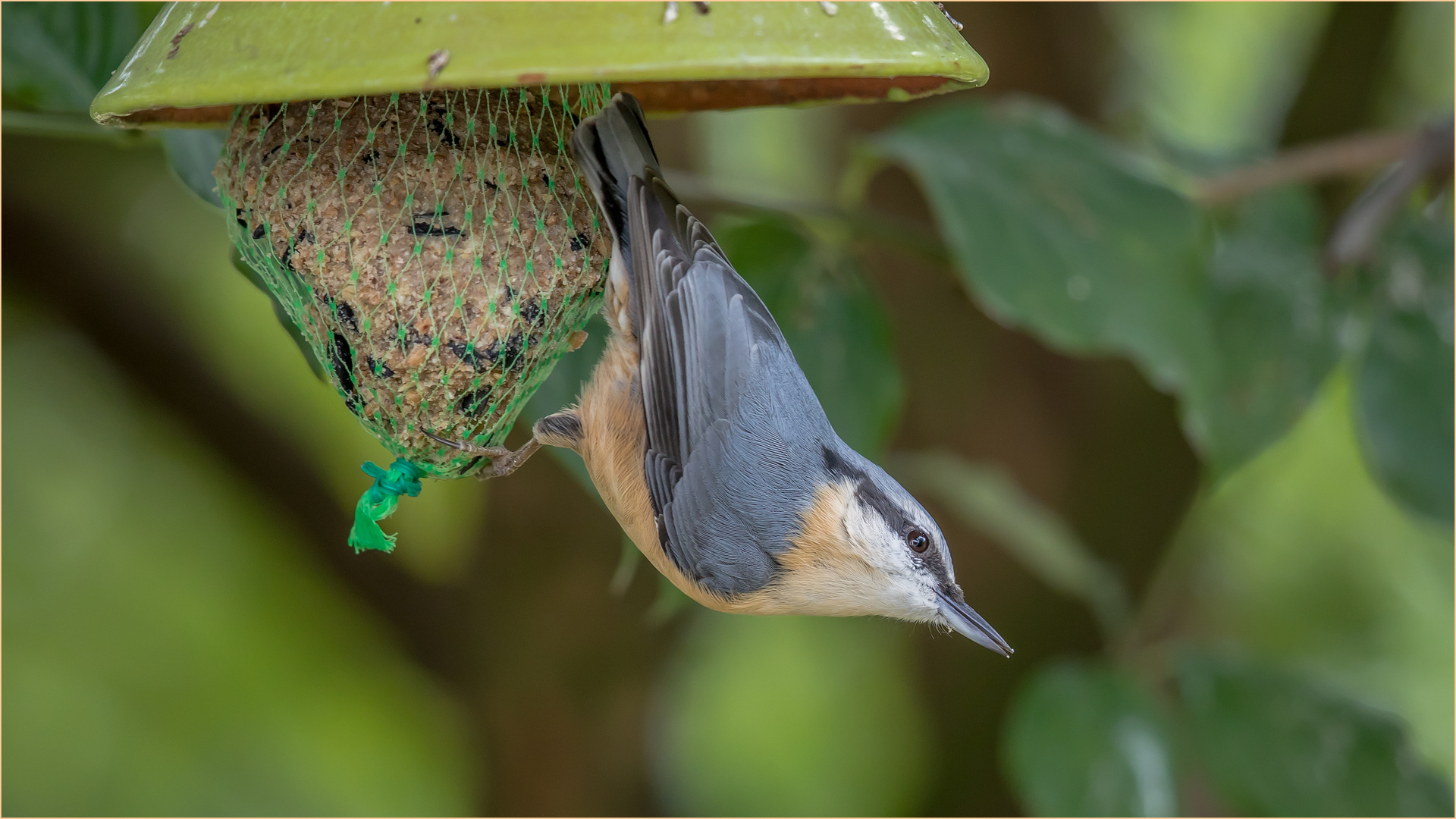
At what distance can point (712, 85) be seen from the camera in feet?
5.05

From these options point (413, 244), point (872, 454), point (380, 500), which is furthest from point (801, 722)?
point (413, 244)

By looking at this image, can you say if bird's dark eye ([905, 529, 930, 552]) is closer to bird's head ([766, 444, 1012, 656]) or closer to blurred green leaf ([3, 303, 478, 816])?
bird's head ([766, 444, 1012, 656])

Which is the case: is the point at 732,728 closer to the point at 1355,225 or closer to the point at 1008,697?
the point at 1008,697

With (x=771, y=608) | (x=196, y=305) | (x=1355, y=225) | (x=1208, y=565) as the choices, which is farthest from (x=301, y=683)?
(x=1355, y=225)

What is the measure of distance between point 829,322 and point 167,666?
280cm

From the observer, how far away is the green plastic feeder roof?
0.92 m

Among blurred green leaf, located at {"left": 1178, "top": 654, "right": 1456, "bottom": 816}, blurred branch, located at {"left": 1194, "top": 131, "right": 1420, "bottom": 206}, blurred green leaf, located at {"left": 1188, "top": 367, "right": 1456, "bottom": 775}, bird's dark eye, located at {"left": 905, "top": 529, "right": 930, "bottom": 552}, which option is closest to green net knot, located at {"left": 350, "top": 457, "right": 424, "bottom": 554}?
bird's dark eye, located at {"left": 905, "top": 529, "right": 930, "bottom": 552}

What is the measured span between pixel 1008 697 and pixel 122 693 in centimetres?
288

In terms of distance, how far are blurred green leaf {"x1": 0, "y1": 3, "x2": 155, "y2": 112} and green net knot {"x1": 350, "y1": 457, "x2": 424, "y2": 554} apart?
0.68 m

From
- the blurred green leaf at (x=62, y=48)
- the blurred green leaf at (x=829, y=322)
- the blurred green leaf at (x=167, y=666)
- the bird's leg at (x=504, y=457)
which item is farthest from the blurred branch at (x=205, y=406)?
the bird's leg at (x=504, y=457)

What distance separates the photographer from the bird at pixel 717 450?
4.74 feet

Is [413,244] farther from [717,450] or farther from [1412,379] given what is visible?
[1412,379]

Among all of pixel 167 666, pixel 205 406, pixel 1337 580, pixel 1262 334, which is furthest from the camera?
pixel 1337 580

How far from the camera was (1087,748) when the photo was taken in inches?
97.0
